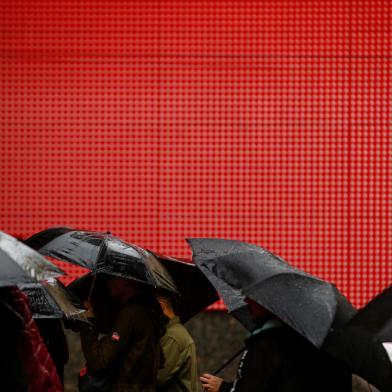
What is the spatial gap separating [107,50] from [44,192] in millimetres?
1608

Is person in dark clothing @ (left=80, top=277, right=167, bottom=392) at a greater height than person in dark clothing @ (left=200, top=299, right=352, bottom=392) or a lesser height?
lesser

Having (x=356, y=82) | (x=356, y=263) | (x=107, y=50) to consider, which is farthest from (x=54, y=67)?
(x=356, y=263)

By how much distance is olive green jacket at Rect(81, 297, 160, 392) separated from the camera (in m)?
5.85

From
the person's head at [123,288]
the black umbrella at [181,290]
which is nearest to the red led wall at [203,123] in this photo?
the black umbrella at [181,290]

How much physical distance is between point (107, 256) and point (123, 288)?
0.32m

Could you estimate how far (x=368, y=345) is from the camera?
13.6 ft

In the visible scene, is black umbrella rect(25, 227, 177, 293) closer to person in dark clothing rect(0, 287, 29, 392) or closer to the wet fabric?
the wet fabric

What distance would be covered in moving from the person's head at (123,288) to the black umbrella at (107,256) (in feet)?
0.66

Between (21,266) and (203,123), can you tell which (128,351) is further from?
(203,123)

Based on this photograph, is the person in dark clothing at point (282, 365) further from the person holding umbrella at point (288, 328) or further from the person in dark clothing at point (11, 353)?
the person in dark clothing at point (11, 353)

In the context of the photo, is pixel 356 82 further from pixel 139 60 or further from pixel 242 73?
pixel 139 60

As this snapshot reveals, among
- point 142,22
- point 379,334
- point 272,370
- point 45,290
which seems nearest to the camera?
point 379,334

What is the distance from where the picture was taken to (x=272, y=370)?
→ 4.48 m

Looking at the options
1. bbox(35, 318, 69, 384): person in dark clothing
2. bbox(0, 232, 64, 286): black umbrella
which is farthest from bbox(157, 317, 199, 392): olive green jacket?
bbox(0, 232, 64, 286): black umbrella
